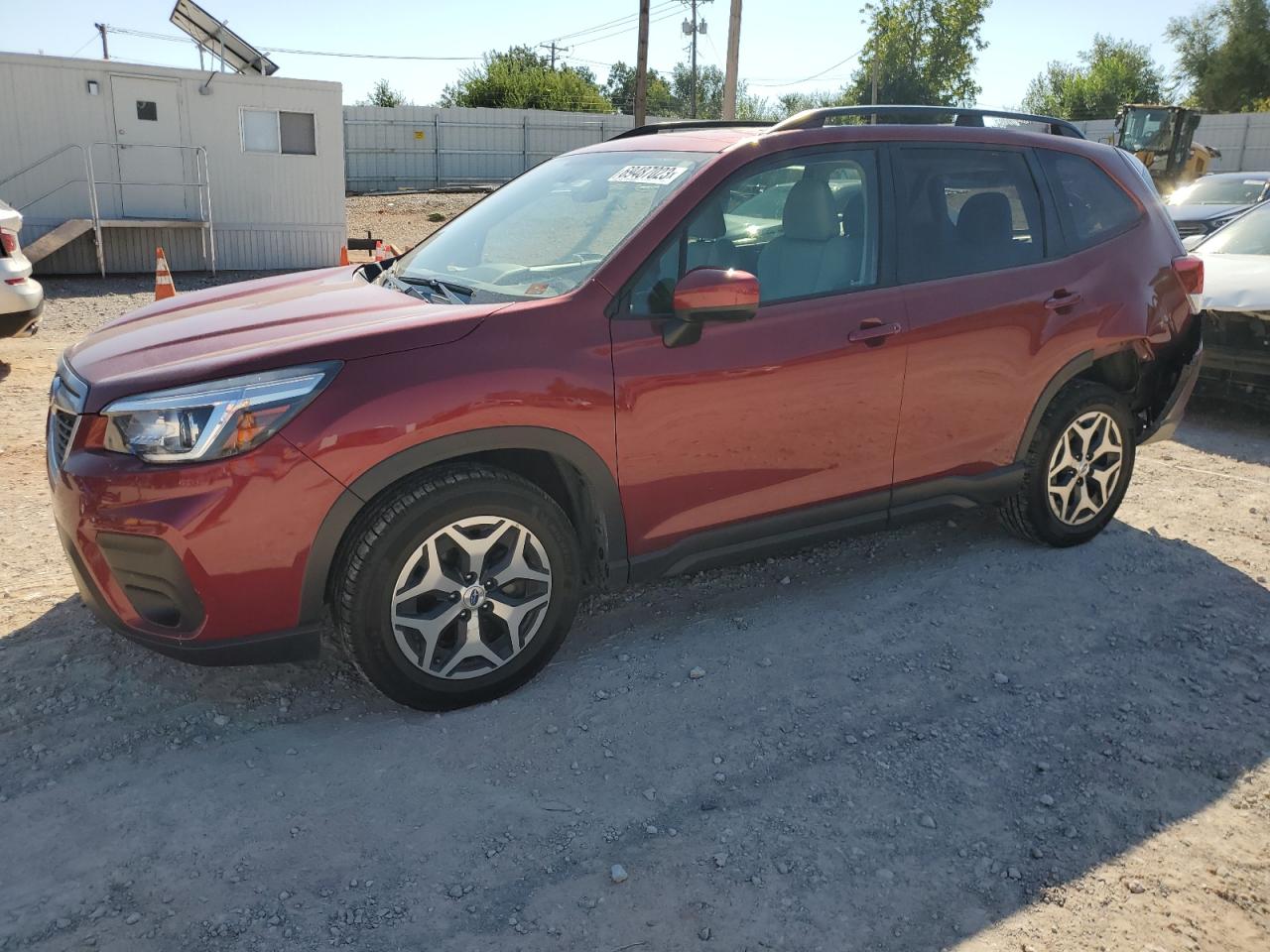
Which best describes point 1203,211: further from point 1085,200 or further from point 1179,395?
point 1085,200

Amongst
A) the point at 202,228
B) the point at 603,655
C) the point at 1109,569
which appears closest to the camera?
the point at 603,655

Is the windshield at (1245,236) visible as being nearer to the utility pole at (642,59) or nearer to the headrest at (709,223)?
the headrest at (709,223)

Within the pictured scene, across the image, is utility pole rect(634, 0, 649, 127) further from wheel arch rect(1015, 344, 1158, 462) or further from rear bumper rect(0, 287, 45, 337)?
wheel arch rect(1015, 344, 1158, 462)

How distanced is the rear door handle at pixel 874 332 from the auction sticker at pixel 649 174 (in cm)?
87

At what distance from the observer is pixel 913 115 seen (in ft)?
13.9

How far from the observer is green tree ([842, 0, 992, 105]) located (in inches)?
2258

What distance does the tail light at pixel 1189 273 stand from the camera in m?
4.79

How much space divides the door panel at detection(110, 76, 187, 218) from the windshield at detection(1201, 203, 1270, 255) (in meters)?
13.1

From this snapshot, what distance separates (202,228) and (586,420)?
44.7 ft

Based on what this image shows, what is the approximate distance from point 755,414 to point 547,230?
108 centimetres

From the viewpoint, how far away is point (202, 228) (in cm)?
1498

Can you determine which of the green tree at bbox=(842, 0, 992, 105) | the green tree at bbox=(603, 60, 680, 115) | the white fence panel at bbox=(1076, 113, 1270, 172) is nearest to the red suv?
the white fence panel at bbox=(1076, 113, 1270, 172)

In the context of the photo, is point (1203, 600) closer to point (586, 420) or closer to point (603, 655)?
point (603, 655)

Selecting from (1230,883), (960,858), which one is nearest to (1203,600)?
(1230,883)
